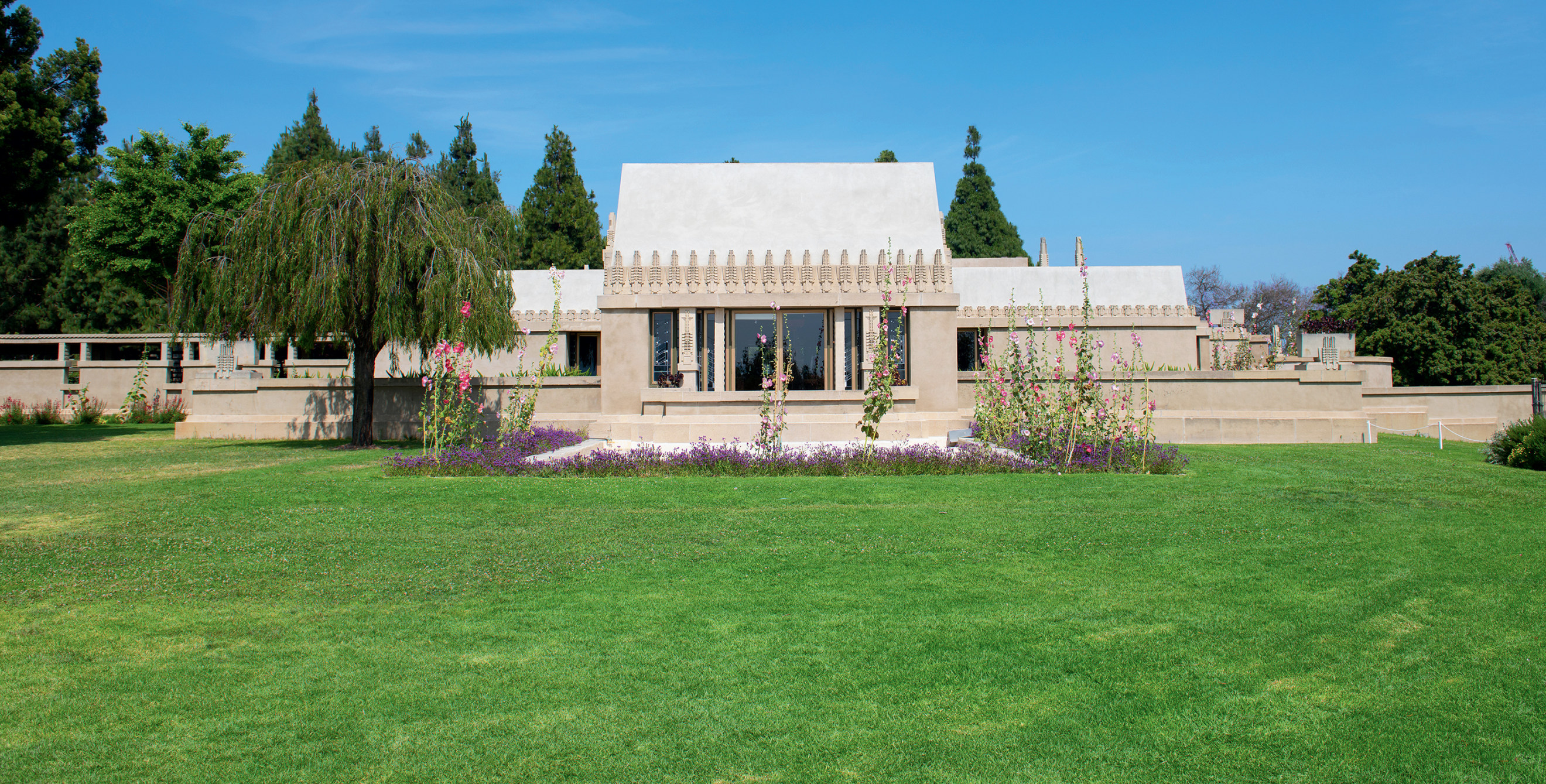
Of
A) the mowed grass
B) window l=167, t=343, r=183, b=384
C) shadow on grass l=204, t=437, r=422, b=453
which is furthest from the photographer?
window l=167, t=343, r=183, b=384

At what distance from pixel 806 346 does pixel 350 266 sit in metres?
10.0

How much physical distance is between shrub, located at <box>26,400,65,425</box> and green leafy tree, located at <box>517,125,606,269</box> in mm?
20310

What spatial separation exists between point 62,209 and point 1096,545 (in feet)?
183

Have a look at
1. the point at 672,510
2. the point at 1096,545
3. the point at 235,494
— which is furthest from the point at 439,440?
the point at 1096,545

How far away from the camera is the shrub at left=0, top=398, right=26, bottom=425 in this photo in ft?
96.5

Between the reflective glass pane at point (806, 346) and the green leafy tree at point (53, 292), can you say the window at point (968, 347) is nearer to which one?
the reflective glass pane at point (806, 346)

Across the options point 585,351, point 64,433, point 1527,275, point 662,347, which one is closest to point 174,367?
point 64,433

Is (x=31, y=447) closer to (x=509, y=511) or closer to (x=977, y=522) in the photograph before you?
(x=509, y=511)

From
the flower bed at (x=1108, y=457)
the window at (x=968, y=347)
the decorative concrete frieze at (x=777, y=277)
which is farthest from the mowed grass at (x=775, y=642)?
the window at (x=968, y=347)

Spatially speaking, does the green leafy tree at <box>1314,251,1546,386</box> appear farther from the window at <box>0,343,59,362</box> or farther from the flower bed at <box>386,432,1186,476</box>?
the window at <box>0,343,59,362</box>

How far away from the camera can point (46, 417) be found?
Answer: 29.4 metres

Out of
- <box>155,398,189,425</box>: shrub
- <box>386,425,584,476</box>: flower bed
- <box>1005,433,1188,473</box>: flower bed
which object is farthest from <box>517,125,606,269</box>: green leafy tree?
<box>1005,433,1188,473</box>: flower bed

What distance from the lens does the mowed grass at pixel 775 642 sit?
13.1 feet

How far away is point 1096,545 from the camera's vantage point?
8.12m
